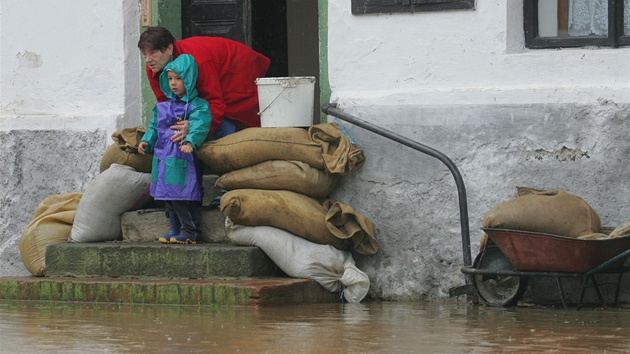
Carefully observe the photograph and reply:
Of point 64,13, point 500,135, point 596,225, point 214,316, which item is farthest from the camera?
point 64,13

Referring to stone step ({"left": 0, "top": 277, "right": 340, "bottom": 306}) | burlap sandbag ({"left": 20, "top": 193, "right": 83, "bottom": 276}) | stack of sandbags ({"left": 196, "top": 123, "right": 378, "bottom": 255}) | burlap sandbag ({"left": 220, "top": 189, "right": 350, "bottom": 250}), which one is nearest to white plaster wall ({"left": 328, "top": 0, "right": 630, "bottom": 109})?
stack of sandbags ({"left": 196, "top": 123, "right": 378, "bottom": 255})

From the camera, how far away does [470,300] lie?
9062mm

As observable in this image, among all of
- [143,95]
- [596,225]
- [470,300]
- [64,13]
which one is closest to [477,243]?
[470,300]

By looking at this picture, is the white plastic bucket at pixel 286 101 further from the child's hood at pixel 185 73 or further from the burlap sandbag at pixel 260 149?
the child's hood at pixel 185 73

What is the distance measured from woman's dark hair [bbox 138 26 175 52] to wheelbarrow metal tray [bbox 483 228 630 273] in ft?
8.44

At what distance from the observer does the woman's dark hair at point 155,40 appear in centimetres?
942

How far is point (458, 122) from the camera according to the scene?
9234 mm

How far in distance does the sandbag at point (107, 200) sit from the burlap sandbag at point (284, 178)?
74cm

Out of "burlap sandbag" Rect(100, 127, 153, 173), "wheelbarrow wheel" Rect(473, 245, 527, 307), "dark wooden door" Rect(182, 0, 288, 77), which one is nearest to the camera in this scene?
"wheelbarrow wheel" Rect(473, 245, 527, 307)

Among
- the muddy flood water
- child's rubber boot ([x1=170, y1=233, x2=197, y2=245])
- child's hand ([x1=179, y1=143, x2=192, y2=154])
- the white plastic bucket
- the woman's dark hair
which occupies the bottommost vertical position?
the muddy flood water

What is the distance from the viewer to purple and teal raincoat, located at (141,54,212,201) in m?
9.34

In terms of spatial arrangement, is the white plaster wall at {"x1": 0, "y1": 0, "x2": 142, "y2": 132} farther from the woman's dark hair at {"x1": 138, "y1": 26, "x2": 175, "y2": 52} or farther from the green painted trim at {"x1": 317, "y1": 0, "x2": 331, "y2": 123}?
the green painted trim at {"x1": 317, "y1": 0, "x2": 331, "y2": 123}

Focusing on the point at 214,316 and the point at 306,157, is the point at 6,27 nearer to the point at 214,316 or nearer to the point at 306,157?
the point at 306,157

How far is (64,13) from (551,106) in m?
3.74
